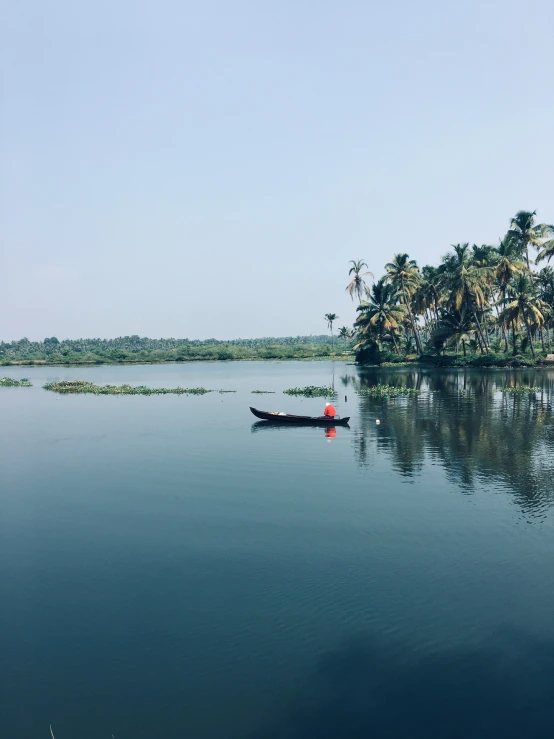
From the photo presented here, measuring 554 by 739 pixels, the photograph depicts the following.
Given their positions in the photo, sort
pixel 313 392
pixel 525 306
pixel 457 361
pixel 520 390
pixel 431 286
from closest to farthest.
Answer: pixel 520 390, pixel 313 392, pixel 525 306, pixel 457 361, pixel 431 286

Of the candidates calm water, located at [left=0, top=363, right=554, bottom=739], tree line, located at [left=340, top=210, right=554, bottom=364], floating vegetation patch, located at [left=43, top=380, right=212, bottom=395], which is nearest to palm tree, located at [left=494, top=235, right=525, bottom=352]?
tree line, located at [left=340, top=210, right=554, bottom=364]

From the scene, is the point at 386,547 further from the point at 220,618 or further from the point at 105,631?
the point at 105,631

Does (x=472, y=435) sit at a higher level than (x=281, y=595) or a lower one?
higher

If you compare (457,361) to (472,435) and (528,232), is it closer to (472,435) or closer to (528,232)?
(528,232)

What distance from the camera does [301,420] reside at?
144ft

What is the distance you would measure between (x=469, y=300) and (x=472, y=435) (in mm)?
59883

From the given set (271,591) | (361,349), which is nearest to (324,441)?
(271,591)

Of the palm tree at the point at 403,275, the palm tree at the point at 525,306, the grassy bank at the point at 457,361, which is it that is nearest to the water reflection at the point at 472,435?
the palm tree at the point at 525,306

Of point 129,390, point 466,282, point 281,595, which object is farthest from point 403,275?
point 281,595

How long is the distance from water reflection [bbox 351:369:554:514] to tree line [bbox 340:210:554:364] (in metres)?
24.7

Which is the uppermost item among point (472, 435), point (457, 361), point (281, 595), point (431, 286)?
point (431, 286)

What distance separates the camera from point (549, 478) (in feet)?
86.7

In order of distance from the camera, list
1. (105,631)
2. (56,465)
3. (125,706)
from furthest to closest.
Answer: (56,465) → (105,631) → (125,706)

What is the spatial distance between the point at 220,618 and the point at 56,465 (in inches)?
875
